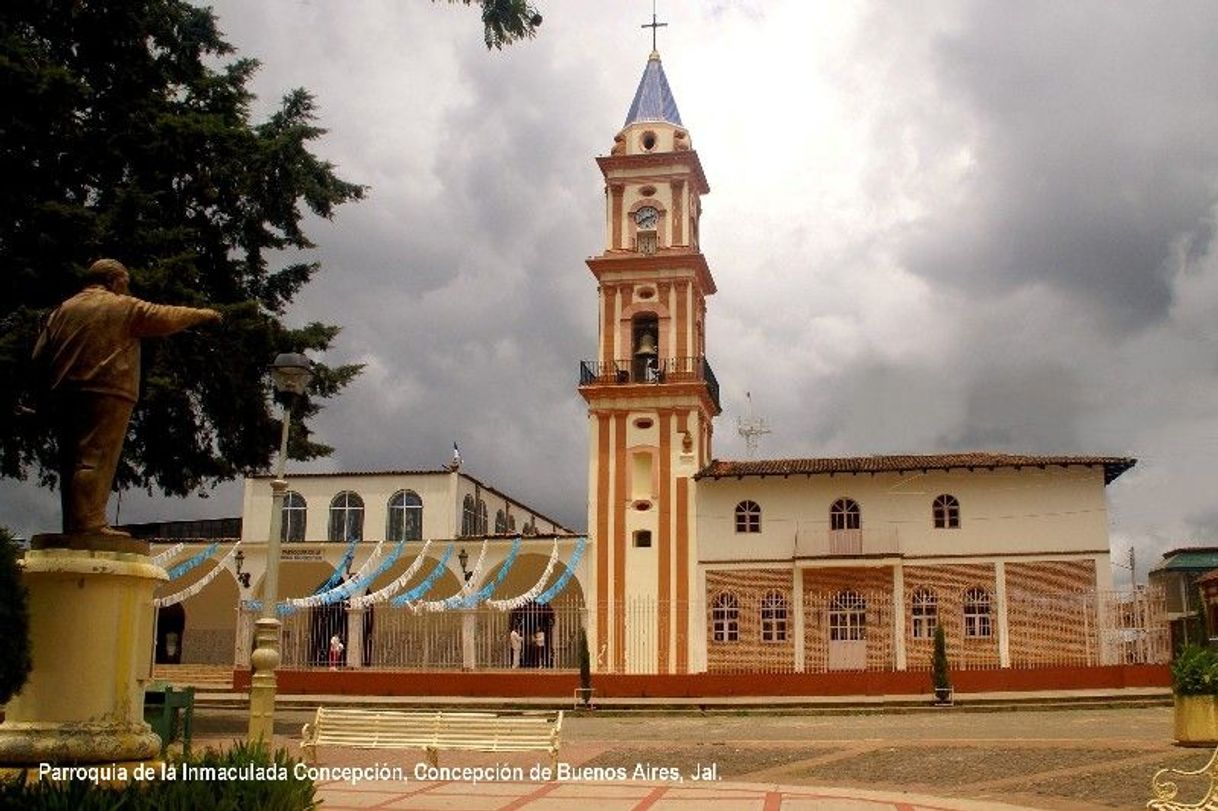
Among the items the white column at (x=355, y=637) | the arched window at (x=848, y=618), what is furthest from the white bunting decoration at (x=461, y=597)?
the arched window at (x=848, y=618)

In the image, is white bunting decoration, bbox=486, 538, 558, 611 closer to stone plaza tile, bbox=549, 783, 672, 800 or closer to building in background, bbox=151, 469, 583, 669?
building in background, bbox=151, 469, 583, 669

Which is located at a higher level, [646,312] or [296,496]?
[646,312]

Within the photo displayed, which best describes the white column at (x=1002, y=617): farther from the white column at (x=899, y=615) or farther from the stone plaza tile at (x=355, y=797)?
the stone plaza tile at (x=355, y=797)

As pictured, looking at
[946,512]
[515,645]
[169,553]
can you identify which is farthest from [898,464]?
[169,553]

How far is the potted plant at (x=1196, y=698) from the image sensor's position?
1386 centimetres

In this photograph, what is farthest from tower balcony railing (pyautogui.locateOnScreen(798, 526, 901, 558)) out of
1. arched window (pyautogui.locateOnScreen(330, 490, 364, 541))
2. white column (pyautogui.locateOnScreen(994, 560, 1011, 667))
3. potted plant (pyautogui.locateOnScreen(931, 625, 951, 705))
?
arched window (pyautogui.locateOnScreen(330, 490, 364, 541))

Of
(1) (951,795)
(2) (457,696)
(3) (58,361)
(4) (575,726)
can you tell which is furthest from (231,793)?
(2) (457,696)

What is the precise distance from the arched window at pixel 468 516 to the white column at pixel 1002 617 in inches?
Result: 593

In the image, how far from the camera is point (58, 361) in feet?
24.9

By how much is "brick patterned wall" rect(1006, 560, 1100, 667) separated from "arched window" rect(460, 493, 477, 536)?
50.6 ft

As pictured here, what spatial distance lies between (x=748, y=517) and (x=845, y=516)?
2.51 m

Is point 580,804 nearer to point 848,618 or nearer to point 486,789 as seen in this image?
point 486,789

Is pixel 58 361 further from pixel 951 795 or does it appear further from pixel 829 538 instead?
pixel 829 538

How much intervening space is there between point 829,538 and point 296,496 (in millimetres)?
15899
